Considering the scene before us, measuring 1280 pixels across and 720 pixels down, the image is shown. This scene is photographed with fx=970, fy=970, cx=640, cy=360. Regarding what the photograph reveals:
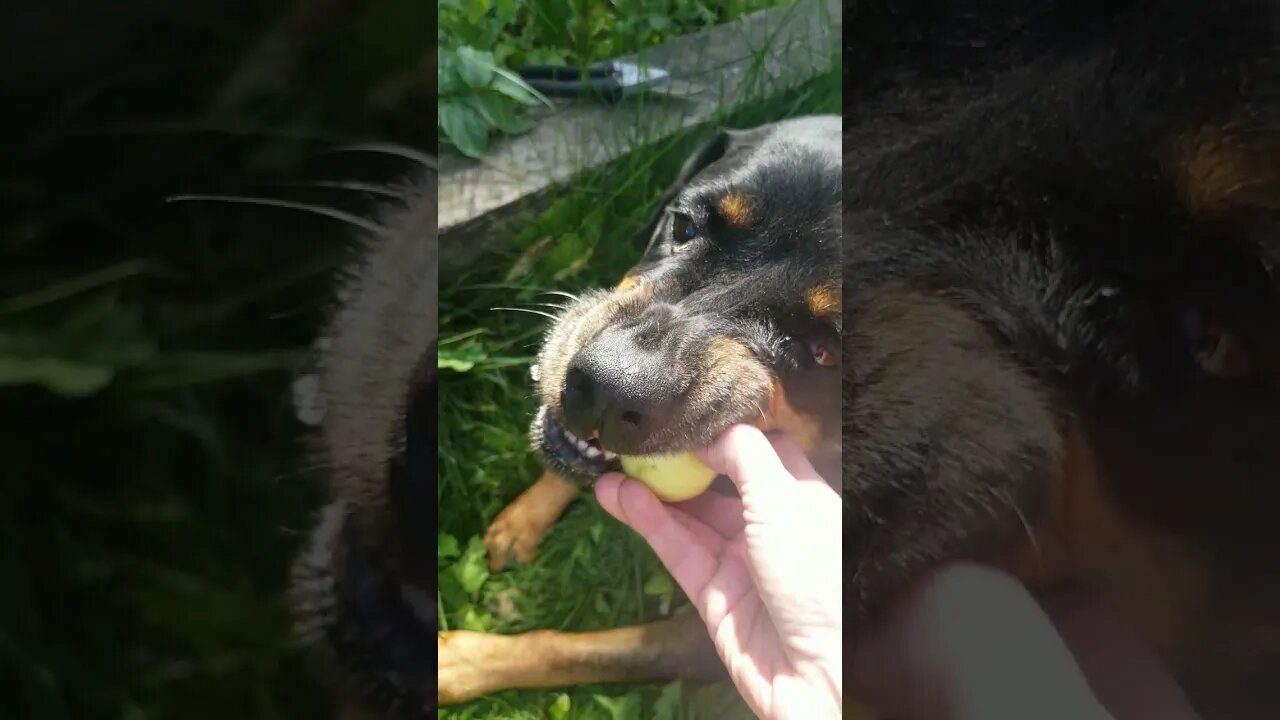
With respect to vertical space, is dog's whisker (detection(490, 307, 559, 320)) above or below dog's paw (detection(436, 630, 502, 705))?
above

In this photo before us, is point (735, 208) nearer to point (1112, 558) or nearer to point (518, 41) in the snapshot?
point (518, 41)

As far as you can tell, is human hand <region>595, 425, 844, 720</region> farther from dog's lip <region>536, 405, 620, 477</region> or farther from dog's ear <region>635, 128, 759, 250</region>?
dog's ear <region>635, 128, 759, 250</region>

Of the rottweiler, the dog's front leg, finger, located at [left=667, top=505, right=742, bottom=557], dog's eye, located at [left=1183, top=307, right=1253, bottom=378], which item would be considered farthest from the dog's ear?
dog's eye, located at [left=1183, top=307, right=1253, bottom=378]

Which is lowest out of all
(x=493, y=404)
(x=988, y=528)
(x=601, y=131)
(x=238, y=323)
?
(x=988, y=528)

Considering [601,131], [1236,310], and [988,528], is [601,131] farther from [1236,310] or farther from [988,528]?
[1236,310]

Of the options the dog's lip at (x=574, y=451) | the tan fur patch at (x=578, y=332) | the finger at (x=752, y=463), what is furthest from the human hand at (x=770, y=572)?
the tan fur patch at (x=578, y=332)

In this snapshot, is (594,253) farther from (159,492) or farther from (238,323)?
(159,492)

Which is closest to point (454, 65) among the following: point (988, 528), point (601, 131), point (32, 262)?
point (601, 131)

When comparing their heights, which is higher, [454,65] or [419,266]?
[454,65]
